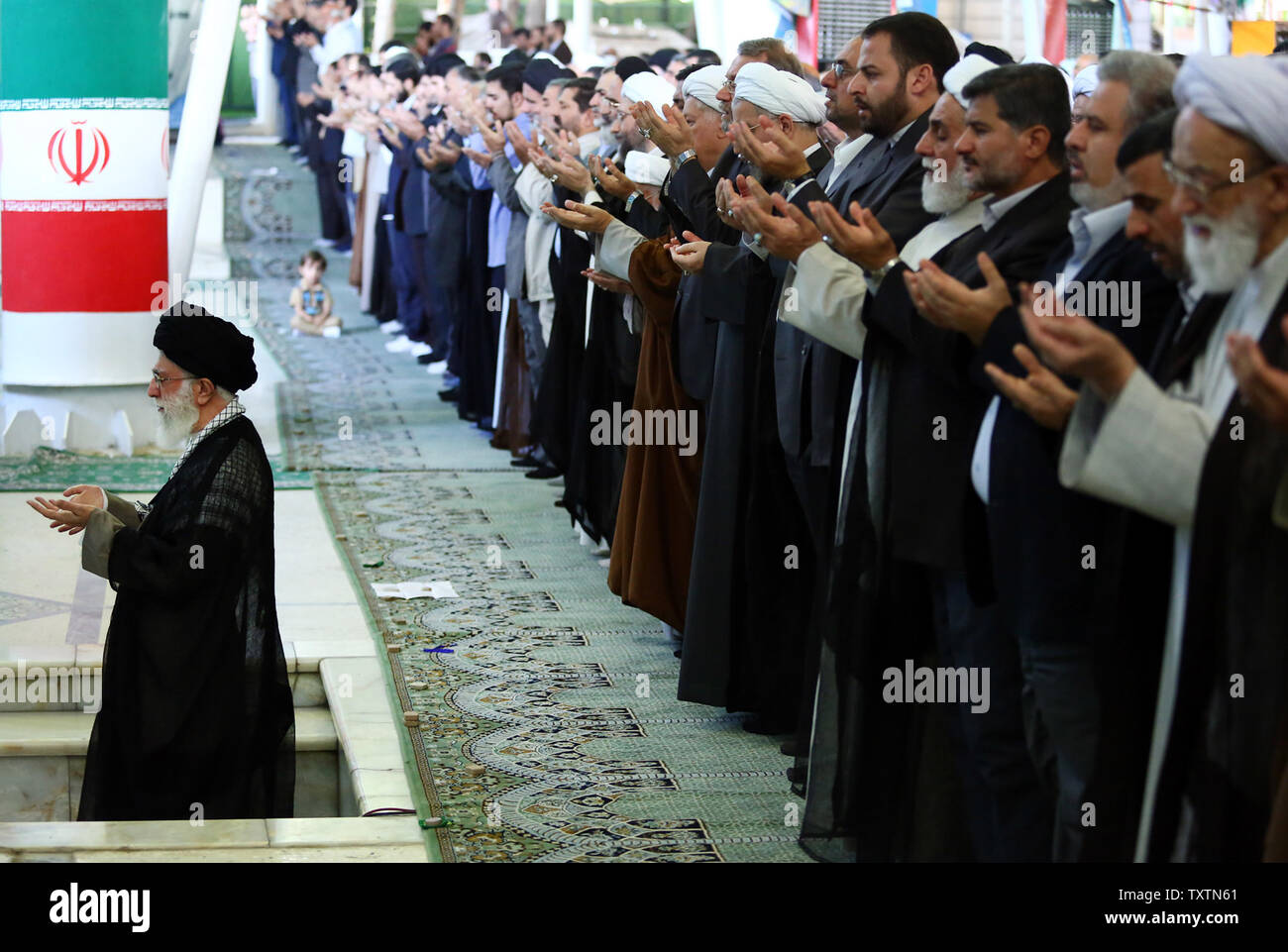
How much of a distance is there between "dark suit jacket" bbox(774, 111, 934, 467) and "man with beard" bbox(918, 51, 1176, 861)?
0.95m

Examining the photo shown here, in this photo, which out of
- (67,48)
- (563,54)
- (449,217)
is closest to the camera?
(67,48)

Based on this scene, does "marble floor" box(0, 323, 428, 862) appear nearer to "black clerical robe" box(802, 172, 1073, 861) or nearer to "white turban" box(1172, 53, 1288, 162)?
"black clerical robe" box(802, 172, 1073, 861)

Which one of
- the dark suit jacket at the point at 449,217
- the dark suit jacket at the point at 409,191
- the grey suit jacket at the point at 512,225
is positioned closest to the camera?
the grey suit jacket at the point at 512,225

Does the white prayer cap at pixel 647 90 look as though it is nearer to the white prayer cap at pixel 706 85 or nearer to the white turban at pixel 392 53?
the white prayer cap at pixel 706 85

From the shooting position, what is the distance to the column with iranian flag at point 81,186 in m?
8.44

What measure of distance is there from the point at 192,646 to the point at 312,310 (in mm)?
10563

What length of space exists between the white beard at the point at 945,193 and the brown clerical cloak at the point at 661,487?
1869 millimetres

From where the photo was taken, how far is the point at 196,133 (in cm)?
988

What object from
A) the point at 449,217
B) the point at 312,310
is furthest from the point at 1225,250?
the point at 312,310

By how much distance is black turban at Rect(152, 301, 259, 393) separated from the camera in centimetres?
430

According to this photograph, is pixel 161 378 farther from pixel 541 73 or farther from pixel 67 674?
pixel 541 73

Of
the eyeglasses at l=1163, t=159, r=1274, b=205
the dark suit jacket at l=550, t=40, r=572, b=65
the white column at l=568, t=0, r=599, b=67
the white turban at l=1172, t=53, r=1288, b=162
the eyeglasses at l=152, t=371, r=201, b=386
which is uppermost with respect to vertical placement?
the white column at l=568, t=0, r=599, b=67

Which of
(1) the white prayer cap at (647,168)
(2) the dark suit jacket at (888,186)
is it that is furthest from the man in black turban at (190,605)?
(1) the white prayer cap at (647,168)

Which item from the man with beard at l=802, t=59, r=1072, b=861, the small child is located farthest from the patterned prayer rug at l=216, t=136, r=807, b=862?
the small child
